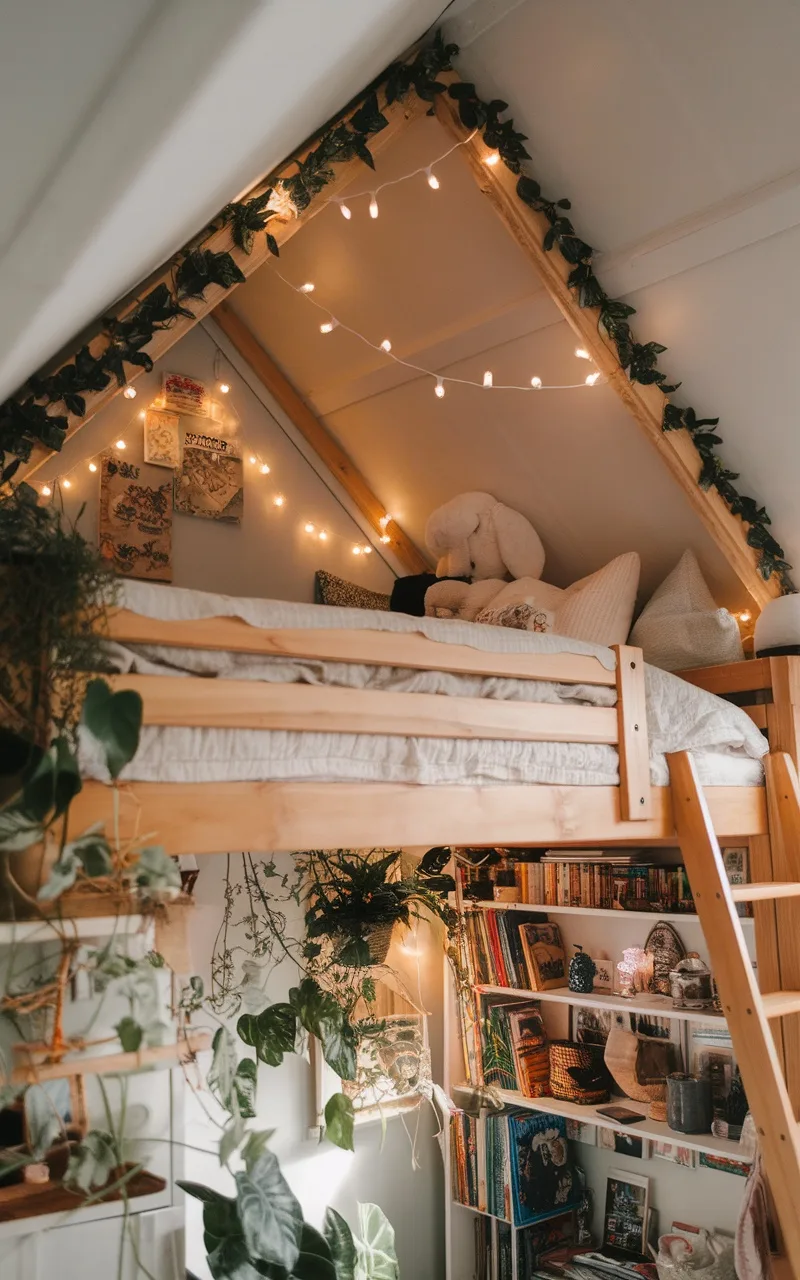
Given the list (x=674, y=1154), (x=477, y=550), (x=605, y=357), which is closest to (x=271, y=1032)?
(x=674, y=1154)

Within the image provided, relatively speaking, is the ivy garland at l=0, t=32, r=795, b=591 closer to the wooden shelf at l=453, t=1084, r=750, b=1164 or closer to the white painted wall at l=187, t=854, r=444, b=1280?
the white painted wall at l=187, t=854, r=444, b=1280

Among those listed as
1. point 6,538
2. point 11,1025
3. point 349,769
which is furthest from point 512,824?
point 6,538

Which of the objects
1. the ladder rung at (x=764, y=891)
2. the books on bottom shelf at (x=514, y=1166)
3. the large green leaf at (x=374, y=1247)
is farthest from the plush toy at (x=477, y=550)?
the large green leaf at (x=374, y=1247)

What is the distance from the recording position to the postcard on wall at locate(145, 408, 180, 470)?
11.4ft

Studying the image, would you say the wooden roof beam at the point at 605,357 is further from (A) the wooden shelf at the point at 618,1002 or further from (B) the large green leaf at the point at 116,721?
(B) the large green leaf at the point at 116,721

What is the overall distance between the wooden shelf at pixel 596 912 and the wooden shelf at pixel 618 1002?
26 cm

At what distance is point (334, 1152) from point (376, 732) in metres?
2.23

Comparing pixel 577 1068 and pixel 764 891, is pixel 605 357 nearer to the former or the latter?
pixel 764 891

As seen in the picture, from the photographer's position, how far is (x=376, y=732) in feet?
6.60

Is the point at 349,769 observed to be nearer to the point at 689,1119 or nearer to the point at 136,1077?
the point at 136,1077

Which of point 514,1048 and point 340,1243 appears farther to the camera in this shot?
point 514,1048

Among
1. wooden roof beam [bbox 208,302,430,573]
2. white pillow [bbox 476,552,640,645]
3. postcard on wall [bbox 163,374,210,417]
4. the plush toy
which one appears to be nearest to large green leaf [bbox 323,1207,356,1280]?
white pillow [bbox 476,552,640,645]

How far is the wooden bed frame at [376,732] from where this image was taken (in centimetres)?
175

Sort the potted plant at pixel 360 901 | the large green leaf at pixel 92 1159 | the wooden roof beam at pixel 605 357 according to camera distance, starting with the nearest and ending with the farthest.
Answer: the large green leaf at pixel 92 1159 → the wooden roof beam at pixel 605 357 → the potted plant at pixel 360 901
